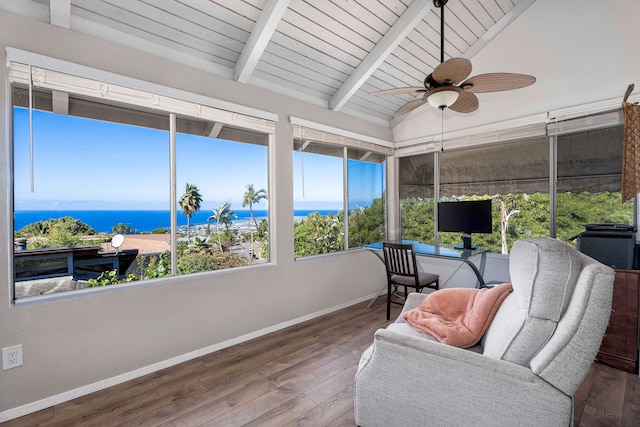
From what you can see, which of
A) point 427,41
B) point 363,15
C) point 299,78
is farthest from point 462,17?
point 299,78

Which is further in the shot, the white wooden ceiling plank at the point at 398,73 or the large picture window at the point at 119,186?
the white wooden ceiling plank at the point at 398,73

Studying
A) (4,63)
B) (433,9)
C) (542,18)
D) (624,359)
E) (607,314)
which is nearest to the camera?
(607,314)

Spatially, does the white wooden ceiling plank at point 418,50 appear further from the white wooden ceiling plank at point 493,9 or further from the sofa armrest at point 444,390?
the sofa armrest at point 444,390

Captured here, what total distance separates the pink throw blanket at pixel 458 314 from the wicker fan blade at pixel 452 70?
4.29ft

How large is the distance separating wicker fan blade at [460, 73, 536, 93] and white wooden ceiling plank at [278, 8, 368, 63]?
1.34 metres

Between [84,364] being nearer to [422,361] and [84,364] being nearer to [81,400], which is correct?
[81,400]

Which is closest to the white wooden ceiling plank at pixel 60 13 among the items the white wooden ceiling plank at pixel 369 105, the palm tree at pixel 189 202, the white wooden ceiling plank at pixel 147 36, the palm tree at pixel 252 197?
the white wooden ceiling plank at pixel 147 36

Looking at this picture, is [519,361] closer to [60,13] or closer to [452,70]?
[452,70]

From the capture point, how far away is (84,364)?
6.75ft

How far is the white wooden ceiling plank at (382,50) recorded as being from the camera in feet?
8.73

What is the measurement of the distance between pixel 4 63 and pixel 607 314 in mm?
3266

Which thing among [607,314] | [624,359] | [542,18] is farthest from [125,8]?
[624,359]

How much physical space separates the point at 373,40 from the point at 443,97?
1.30 metres

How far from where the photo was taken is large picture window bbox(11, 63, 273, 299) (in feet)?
6.41
